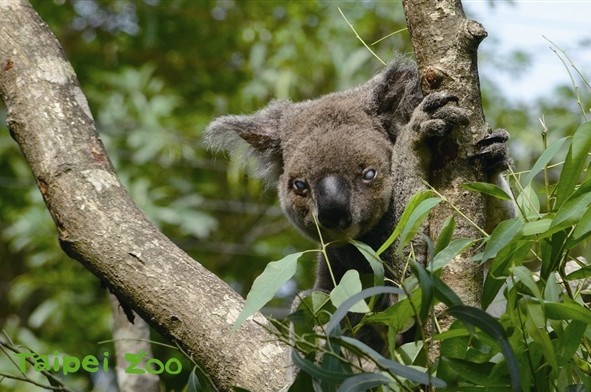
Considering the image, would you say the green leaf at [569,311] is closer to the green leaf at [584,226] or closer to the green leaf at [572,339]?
the green leaf at [572,339]

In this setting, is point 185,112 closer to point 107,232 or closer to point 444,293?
point 107,232

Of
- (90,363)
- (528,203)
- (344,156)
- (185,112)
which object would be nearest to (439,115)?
(528,203)

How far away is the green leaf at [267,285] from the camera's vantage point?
168 cm

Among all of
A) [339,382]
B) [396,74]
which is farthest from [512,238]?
[396,74]

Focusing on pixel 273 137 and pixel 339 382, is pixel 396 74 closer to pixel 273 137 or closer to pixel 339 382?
pixel 273 137

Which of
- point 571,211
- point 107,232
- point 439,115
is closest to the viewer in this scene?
point 571,211

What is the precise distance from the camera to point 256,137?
3.14 metres

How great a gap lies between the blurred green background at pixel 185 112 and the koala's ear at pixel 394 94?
7.13 feet

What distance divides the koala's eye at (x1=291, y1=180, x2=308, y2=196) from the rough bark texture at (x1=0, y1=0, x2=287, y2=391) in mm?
460

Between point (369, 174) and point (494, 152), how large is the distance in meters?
0.64

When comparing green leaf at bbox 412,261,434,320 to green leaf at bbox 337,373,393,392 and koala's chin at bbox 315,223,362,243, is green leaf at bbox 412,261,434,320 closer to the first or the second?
green leaf at bbox 337,373,393,392

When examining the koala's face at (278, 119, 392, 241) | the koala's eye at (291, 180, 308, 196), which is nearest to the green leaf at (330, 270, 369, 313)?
the koala's face at (278, 119, 392, 241)

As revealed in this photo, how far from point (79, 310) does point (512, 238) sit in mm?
4613

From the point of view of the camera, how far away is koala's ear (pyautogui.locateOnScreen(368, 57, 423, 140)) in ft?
8.89
